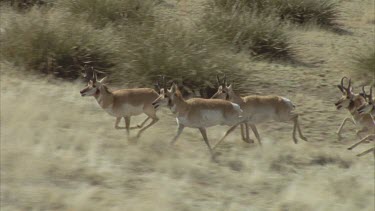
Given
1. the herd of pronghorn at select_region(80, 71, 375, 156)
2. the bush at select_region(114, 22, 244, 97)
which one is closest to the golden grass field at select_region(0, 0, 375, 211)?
the herd of pronghorn at select_region(80, 71, 375, 156)

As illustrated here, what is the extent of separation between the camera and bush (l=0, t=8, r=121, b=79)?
15820 millimetres

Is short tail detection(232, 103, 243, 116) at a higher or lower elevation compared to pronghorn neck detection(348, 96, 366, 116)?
higher

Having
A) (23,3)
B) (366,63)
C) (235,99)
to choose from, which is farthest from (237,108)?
(23,3)

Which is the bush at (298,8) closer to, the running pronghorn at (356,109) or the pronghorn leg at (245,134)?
the running pronghorn at (356,109)

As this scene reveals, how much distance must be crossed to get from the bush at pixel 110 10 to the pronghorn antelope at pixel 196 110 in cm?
889

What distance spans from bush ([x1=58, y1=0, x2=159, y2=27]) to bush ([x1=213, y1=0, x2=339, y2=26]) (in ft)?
11.6

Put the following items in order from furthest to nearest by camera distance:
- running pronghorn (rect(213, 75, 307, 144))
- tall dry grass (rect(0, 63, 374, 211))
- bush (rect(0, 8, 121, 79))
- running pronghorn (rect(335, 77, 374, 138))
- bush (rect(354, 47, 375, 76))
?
bush (rect(354, 47, 375, 76)), bush (rect(0, 8, 121, 79)), running pronghorn (rect(335, 77, 374, 138)), running pronghorn (rect(213, 75, 307, 144)), tall dry grass (rect(0, 63, 374, 211))

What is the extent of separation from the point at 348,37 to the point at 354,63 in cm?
452

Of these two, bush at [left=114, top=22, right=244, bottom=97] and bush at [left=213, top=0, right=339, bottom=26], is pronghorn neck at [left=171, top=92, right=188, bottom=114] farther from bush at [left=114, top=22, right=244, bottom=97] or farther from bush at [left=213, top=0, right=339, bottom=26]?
bush at [left=213, top=0, right=339, bottom=26]

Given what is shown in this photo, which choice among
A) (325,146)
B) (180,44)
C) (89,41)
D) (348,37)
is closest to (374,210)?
(325,146)

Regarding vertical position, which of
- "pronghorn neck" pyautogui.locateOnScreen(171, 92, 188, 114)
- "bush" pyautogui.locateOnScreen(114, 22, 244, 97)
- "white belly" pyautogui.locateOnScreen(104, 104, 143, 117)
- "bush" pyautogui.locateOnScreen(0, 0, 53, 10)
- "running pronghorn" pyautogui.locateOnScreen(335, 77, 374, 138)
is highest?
"pronghorn neck" pyautogui.locateOnScreen(171, 92, 188, 114)

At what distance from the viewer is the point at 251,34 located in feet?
63.2

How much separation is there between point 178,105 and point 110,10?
32.5 feet

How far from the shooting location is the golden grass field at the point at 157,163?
8.09 meters
